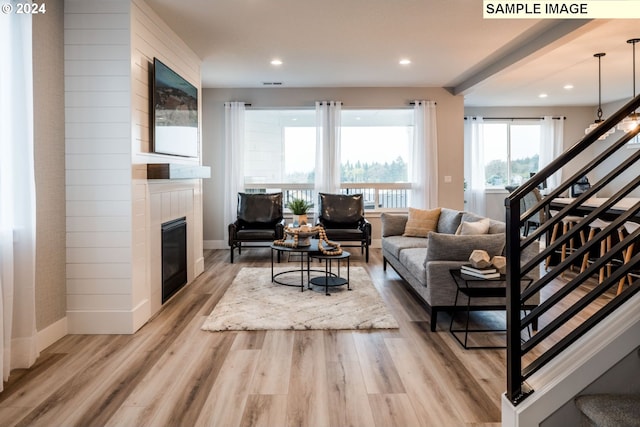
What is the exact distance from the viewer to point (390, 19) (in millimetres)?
4168

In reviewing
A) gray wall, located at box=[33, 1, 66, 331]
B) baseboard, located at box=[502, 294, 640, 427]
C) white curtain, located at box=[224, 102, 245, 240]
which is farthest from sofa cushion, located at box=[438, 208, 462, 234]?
gray wall, located at box=[33, 1, 66, 331]

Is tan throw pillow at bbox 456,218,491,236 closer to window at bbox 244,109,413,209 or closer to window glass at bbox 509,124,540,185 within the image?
window at bbox 244,109,413,209

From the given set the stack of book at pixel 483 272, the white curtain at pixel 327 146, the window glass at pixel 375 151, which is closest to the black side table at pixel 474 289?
the stack of book at pixel 483 272

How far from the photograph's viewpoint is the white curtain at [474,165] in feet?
30.0

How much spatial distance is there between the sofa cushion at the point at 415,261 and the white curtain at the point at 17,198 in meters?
2.78

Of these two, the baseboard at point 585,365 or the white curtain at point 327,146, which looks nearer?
the baseboard at point 585,365

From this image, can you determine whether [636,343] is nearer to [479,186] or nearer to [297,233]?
[297,233]

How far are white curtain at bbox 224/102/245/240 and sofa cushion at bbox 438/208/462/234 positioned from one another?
3.47 metres

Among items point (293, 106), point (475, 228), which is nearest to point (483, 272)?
point (475, 228)

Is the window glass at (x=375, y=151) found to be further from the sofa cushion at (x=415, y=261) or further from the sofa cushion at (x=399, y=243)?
the sofa cushion at (x=415, y=261)

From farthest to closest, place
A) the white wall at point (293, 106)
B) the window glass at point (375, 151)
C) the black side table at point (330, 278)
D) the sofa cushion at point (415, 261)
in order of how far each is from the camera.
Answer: the window glass at point (375, 151)
the white wall at point (293, 106)
the black side table at point (330, 278)
the sofa cushion at point (415, 261)

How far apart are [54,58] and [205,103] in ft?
13.8

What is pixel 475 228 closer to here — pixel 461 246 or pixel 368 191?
pixel 461 246

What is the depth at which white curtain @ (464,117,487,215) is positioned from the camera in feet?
30.0
